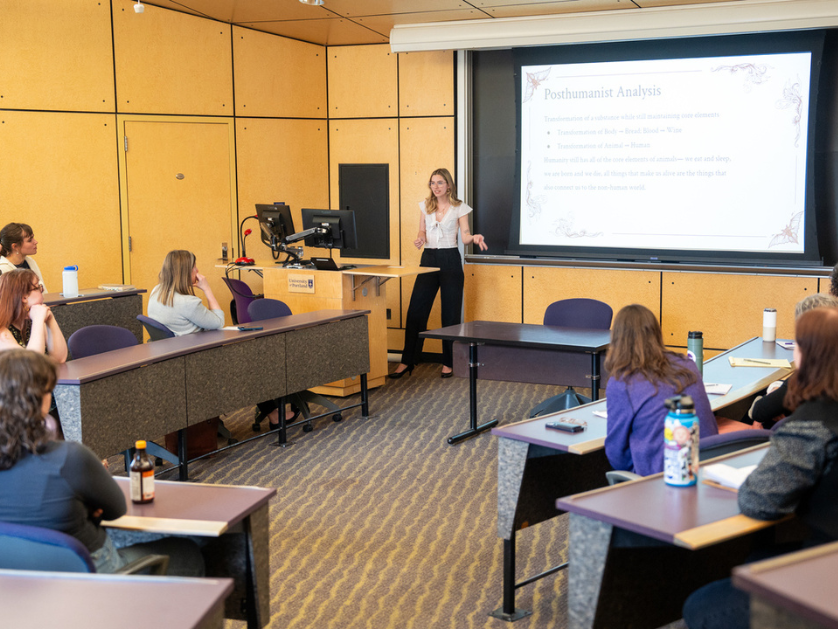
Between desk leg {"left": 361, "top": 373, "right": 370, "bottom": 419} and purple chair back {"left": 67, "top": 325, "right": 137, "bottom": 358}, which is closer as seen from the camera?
purple chair back {"left": 67, "top": 325, "right": 137, "bottom": 358}

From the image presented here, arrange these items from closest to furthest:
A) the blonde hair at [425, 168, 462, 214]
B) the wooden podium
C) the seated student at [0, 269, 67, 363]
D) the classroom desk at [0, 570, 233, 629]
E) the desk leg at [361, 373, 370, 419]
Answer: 1. the classroom desk at [0, 570, 233, 629]
2. the seated student at [0, 269, 67, 363]
3. the desk leg at [361, 373, 370, 419]
4. the wooden podium
5. the blonde hair at [425, 168, 462, 214]

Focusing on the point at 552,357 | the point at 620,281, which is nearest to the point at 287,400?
the point at 552,357

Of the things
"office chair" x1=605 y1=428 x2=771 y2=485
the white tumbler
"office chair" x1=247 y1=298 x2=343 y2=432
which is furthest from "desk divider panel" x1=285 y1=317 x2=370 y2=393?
"office chair" x1=605 y1=428 x2=771 y2=485

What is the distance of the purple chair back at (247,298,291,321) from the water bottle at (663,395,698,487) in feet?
12.5

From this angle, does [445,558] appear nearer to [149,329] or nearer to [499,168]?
[149,329]

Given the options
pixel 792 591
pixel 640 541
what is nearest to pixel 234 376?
pixel 640 541

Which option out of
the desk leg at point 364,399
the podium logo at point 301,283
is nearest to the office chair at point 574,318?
the desk leg at point 364,399

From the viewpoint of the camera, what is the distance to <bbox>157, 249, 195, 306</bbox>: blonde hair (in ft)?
15.5

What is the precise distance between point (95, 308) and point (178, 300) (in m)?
1.27

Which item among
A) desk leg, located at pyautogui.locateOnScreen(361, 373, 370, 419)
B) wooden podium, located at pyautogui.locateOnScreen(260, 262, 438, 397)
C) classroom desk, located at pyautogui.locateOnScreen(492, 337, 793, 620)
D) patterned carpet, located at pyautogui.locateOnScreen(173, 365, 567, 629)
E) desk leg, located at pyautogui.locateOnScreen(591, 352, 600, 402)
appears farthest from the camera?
wooden podium, located at pyautogui.locateOnScreen(260, 262, 438, 397)

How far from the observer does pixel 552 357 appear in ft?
16.2

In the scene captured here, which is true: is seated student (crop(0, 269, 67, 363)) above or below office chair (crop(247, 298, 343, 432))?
above

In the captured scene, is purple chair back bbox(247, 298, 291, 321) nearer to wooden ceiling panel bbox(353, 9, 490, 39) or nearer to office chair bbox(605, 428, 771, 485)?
wooden ceiling panel bbox(353, 9, 490, 39)

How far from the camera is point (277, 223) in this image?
6.68 metres
